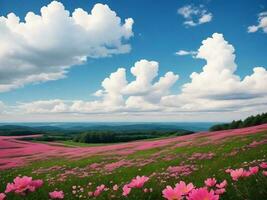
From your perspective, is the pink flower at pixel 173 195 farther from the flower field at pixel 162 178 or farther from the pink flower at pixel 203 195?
the pink flower at pixel 203 195

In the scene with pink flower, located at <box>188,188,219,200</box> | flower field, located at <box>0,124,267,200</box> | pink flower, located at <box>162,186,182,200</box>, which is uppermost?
pink flower, located at <box>188,188,219,200</box>

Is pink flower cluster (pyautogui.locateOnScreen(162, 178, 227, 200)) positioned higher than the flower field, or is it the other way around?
pink flower cluster (pyautogui.locateOnScreen(162, 178, 227, 200))

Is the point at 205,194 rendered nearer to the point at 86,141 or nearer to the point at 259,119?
the point at 259,119

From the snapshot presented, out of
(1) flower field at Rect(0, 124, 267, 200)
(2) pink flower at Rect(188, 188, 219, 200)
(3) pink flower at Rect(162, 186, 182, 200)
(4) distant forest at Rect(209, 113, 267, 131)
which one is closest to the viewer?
(2) pink flower at Rect(188, 188, 219, 200)

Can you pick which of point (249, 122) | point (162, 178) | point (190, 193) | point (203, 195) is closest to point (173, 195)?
point (190, 193)

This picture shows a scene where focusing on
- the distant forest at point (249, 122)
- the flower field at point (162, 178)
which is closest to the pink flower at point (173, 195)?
the flower field at point (162, 178)

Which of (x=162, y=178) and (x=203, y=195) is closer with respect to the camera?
(x=203, y=195)

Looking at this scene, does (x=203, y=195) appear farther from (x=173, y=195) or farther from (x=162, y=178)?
(x=162, y=178)

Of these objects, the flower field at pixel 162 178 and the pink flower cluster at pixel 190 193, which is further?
the flower field at pixel 162 178

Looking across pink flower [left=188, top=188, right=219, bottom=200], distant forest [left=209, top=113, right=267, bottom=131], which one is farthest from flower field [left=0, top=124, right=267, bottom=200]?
distant forest [left=209, top=113, right=267, bottom=131]

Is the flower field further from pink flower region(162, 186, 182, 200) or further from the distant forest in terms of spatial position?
the distant forest

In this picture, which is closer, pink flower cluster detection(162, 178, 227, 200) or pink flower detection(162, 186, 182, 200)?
pink flower cluster detection(162, 178, 227, 200)

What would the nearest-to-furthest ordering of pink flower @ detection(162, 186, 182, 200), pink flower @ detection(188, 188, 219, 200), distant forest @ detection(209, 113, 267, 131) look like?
pink flower @ detection(188, 188, 219, 200)
pink flower @ detection(162, 186, 182, 200)
distant forest @ detection(209, 113, 267, 131)

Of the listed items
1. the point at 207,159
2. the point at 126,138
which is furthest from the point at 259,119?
the point at 207,159
